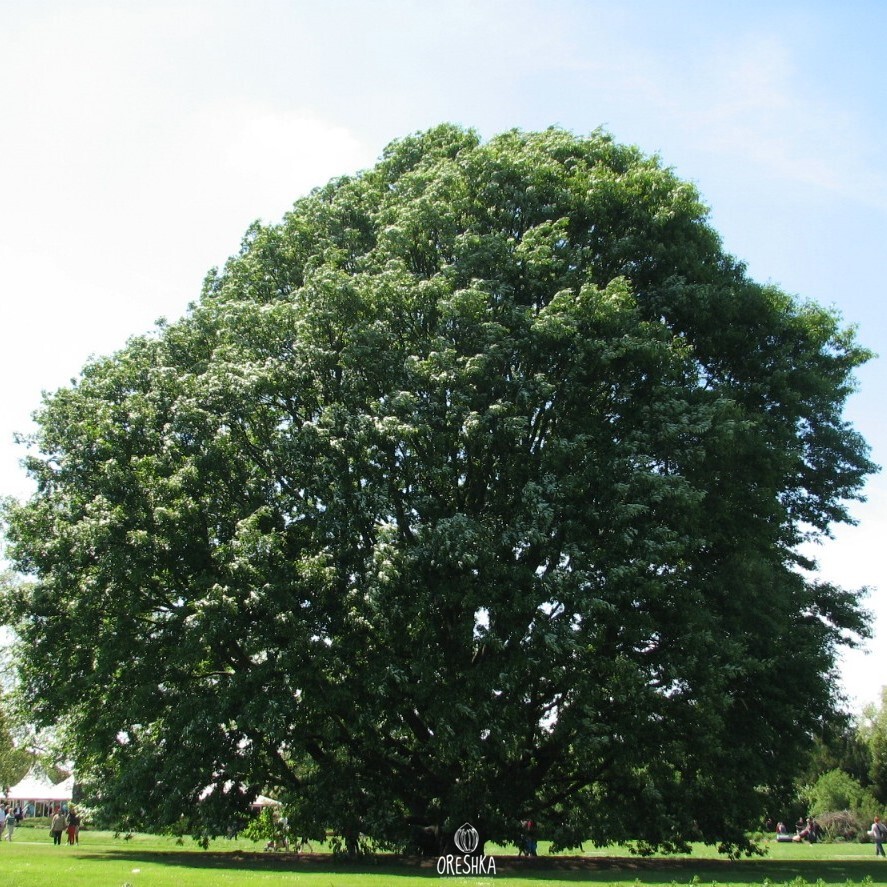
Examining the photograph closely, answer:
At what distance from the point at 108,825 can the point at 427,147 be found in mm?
22457

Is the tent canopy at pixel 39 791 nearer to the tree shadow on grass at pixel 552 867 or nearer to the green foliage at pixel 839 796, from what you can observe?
the tree shadow on grass at pixel 552 867

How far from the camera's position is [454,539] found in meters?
18.8

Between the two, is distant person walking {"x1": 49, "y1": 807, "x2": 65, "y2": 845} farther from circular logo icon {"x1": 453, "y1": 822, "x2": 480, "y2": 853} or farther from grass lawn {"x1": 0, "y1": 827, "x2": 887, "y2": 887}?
circular logo icon {"x1": 453, "y1": 822, "x2": 480, "y2": 853}

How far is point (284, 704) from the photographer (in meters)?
18.7

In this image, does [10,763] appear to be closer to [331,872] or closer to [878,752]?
[331,872]

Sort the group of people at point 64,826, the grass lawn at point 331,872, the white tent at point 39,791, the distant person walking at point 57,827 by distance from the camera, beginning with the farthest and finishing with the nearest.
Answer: the white tent at point 39,791, the group of people at point 64,826, the distant person walking at point 57,827, the grass lawn at point 331,872

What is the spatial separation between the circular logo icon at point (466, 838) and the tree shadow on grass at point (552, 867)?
807 mm

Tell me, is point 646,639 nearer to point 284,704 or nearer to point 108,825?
point 284,704

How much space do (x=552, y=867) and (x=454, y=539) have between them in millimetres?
9478

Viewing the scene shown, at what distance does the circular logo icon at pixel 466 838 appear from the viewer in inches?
769

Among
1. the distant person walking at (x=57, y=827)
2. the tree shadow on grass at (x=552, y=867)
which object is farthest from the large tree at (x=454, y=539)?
the distant person walking at (x=57, y=827)

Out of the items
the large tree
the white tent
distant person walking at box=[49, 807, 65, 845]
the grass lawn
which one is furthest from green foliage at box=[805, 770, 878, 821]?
the white tent

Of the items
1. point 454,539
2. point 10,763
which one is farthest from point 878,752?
point 10,763

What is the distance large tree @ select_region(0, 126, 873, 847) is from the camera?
19.2 metres
